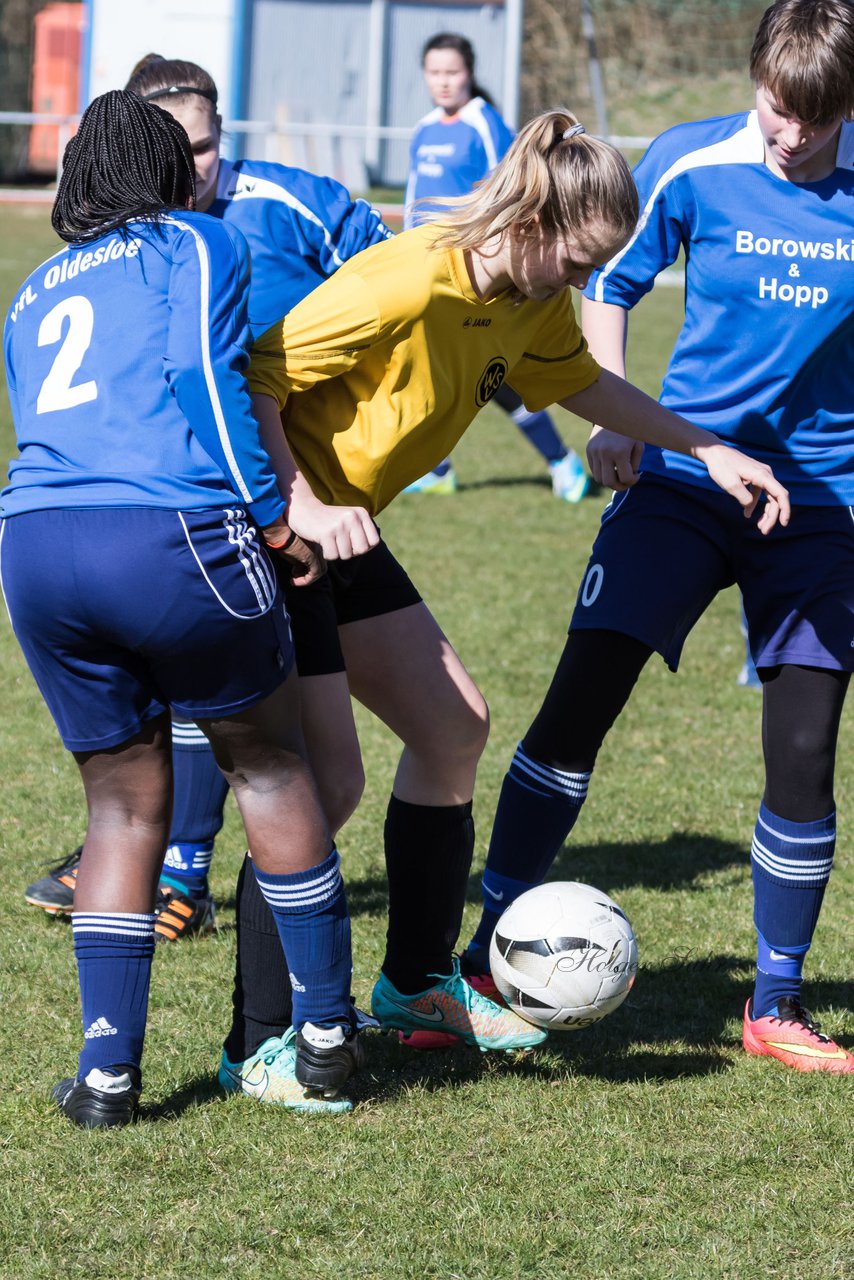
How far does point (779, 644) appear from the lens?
3.51 metres

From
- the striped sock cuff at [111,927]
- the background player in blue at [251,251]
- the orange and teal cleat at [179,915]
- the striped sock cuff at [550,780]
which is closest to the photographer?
the striped sock cuff at [111,927]

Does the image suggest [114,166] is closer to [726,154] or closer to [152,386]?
[152,386]

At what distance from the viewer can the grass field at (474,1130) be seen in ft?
9.02

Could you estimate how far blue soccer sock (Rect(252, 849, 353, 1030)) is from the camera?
306cm

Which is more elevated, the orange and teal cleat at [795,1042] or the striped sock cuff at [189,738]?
the striped sock cuff at [189,738]

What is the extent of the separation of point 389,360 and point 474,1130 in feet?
4.95

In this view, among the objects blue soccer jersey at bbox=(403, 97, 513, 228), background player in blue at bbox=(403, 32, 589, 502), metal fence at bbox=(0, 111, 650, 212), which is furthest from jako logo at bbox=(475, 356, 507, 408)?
metal fence at bbox=(0, 111, 650, 212)

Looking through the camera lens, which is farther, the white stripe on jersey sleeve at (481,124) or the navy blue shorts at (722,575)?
the white stripe on jersey sleeve at (481,124)

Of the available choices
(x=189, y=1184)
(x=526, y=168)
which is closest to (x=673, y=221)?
(x=526, y=168)

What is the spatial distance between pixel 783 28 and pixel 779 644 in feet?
4.21

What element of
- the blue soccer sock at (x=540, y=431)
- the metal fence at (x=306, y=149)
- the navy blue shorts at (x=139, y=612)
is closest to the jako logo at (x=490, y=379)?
the navy blue shorts at (x=139, y=612)

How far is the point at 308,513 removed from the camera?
9.48ft

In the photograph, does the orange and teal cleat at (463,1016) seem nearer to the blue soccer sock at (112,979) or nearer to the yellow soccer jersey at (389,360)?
the blue soccer sock at (112,979)

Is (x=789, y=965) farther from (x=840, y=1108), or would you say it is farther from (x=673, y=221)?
(x=673, y=221)
